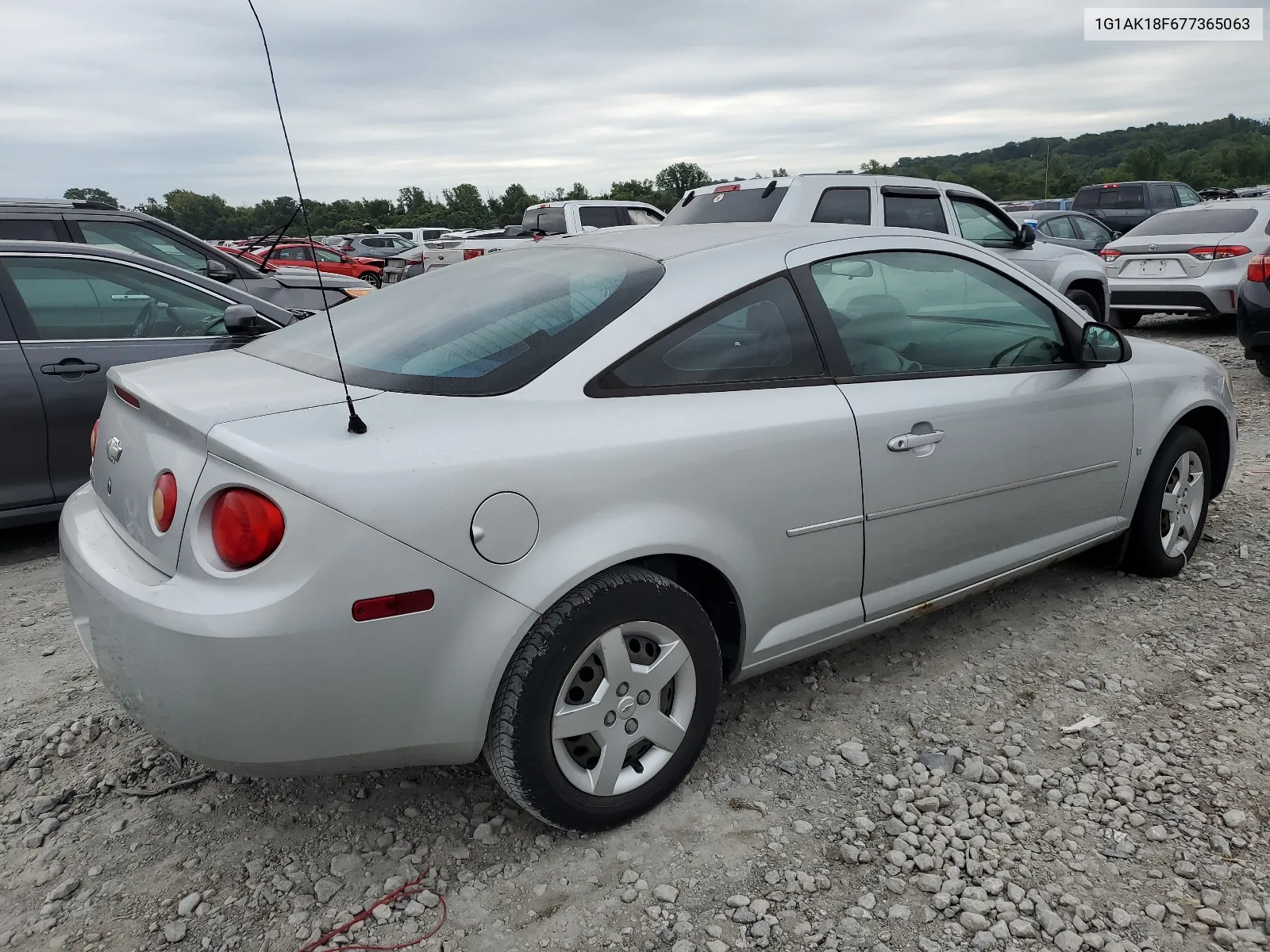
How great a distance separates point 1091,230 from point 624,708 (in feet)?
49.6

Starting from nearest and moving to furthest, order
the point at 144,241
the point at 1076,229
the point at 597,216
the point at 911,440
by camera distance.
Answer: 1. the point at 911,440
2. the point at 144,241
3. the point at 1076,229
4. the point at 597,216

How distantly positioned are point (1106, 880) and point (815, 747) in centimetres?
84

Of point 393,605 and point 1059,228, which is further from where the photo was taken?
point 1059,228

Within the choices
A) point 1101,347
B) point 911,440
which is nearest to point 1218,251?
point 1101,347

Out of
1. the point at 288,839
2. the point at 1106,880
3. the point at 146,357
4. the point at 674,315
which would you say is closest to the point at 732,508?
the point at 674,315

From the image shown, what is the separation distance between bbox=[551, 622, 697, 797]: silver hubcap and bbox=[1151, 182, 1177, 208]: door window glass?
785 inches

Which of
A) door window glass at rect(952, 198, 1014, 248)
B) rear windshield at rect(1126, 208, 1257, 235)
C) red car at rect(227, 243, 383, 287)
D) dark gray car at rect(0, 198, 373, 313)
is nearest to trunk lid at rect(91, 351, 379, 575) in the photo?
dark gray car at rect(0, 198, 373, 313)

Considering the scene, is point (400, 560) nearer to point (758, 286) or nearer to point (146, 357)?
point (758, 286)

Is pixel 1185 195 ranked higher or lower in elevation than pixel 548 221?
lower

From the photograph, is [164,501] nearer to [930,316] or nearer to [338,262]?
[930,316]

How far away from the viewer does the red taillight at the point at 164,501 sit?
2.14m

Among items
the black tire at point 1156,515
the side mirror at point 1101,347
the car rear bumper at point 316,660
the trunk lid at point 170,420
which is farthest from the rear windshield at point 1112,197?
the car rear bumper at point 316,660

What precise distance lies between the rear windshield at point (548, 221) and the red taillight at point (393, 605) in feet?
46.0

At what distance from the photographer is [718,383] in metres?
2.59
